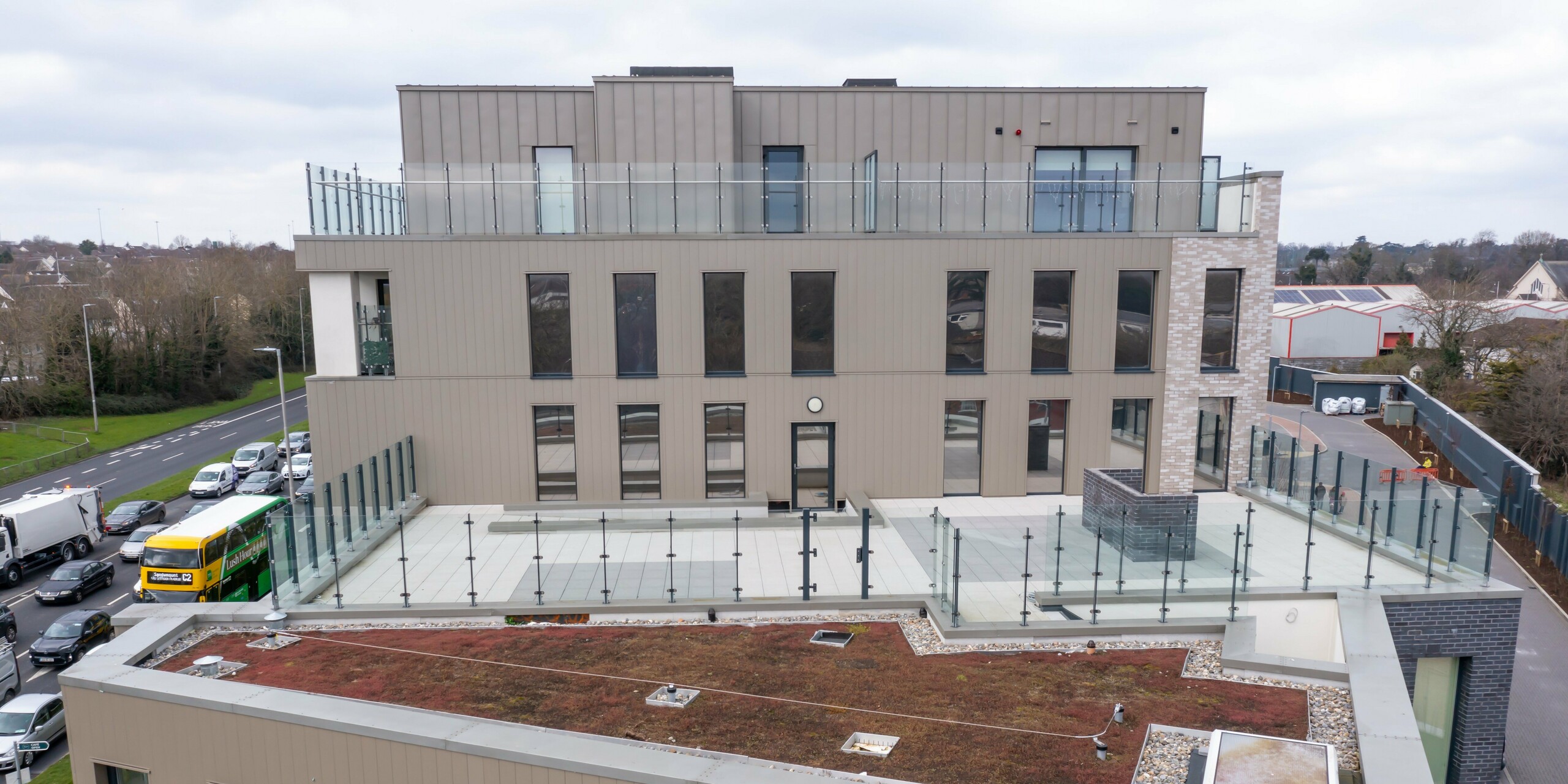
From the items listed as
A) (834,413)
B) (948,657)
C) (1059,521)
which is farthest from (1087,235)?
(948,657)

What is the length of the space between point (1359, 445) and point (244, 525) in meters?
42.8

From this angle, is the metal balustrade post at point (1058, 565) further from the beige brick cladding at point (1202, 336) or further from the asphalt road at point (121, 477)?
the asphalt road at point (121, 477)

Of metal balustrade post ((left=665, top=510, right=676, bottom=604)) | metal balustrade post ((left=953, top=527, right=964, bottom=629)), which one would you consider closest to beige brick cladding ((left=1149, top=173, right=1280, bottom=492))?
metal balustrade post ((left=953, top=527, right=964, bottom=629))

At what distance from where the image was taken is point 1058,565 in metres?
12.5

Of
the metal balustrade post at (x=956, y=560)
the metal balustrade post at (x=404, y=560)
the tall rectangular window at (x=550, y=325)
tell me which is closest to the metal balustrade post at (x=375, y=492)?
the metal balustrade post at (x=404, y=560)

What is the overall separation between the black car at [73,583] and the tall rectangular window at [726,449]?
2028 cm

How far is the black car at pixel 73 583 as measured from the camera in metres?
25.5

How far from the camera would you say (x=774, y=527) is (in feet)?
54.2

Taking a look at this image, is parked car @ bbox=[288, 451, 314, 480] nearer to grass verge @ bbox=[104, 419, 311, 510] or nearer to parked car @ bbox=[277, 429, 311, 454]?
parked car @ bbox=[277, 429, 311, 454]

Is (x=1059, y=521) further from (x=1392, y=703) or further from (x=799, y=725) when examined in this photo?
(x=799, y=725)

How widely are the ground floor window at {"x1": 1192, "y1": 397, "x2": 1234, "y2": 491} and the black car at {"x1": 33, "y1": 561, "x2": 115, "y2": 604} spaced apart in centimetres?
3017

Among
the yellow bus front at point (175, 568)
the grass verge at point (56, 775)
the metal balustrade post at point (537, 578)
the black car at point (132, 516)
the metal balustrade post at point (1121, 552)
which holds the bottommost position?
the grass verge at point (56, 775)

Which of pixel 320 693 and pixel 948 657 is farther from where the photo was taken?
pixel 948 657

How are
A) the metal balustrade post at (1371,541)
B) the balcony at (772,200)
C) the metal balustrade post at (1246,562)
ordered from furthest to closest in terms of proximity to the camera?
the balcony at (772,200)
the metal balustrade post at (1371,541)
the metal balustrade post at (1246,562)
